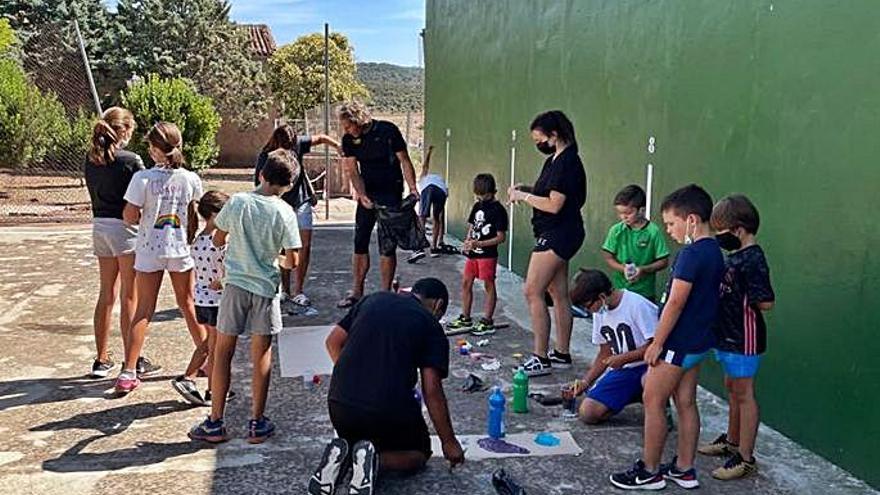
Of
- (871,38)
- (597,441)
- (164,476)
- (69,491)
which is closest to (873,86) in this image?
(871,38)

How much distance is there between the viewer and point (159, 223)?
474cm

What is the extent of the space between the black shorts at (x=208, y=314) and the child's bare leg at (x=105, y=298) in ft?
2.13

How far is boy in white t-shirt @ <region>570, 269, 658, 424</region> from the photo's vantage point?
4152 mm

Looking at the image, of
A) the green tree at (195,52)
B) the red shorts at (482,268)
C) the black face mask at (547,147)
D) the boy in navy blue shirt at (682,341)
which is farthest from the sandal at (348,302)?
the green tree at (195,52)

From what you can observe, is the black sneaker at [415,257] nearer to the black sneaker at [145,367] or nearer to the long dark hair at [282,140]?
the long dark hair at [282,140]

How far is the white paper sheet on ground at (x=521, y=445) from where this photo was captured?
399 cm

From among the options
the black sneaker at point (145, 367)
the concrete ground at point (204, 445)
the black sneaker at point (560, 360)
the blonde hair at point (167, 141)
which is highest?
the blonde hair at point (167, 141)

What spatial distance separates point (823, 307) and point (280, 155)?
2815mm

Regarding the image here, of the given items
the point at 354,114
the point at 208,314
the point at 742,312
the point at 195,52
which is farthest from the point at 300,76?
the point at 742,312

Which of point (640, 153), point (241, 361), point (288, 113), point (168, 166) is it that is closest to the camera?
point (168, 166)

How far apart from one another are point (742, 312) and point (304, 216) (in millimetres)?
4269

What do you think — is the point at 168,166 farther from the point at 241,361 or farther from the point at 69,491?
the point at 69,491

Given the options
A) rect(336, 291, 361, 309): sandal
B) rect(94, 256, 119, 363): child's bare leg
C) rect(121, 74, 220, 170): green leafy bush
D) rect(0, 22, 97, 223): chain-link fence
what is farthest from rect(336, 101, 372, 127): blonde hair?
rect(121, 74, 220, 170): green leafy bush

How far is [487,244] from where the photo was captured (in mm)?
6188
